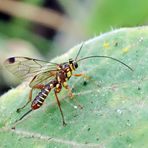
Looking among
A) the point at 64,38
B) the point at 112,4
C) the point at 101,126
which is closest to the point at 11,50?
the point at 64,38

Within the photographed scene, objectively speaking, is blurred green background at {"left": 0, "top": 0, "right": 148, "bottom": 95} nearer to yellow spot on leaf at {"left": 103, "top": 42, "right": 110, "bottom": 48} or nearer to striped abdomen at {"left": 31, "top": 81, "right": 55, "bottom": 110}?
striped abdomen at {"left": 31, "top": 81, "right": 55, "bottom": 110}

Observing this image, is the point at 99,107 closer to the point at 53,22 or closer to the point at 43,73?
the point at 43,73

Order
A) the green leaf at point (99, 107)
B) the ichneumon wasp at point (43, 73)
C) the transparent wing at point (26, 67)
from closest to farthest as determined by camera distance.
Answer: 1. the green leaf at point (99, 107)
2. the ichneumon wasp at point (43, 73)
3. the transparent wing at point (26, 67)

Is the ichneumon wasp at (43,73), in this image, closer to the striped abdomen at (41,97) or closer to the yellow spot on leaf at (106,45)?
the striped abdomen at (41,97)

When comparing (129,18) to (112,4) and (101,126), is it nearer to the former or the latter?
(112,4)

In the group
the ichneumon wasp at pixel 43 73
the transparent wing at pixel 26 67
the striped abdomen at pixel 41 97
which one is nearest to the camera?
the striped abdomen at pixel 41 97

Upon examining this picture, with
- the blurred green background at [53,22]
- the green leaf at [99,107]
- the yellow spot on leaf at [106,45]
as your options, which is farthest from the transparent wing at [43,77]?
the blurred green background at [53,22]

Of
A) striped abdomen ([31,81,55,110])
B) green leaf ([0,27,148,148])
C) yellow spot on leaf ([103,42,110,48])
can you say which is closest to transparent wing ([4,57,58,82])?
striped abdomen ([31,81,55,110])
